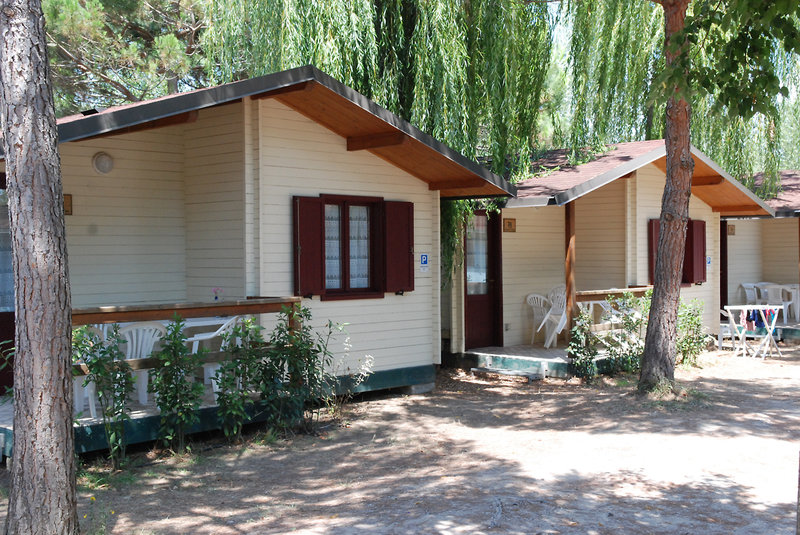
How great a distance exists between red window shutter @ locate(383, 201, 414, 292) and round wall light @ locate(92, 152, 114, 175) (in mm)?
3041

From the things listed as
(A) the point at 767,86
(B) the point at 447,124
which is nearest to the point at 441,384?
(B) the point at 447,124

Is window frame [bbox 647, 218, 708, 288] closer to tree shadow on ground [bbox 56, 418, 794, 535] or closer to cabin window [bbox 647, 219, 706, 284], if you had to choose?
cabin window [bbox 647, 219, 706, 284]

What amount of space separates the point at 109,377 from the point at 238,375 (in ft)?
4.08

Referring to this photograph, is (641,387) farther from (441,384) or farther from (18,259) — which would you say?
(18,259)

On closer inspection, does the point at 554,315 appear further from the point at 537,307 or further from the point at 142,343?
the point at 142,343

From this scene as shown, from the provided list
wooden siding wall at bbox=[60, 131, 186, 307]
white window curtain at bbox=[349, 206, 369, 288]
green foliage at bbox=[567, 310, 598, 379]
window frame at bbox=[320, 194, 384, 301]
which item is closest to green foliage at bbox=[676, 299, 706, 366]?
green foliage at bbox=[567, 310, 598, 379]

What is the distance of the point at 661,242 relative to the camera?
9.34 m

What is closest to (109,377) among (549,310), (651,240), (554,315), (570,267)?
(570,267)

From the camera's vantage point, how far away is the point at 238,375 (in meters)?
7.37

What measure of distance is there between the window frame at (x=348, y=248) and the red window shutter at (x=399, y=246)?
0.08 metres

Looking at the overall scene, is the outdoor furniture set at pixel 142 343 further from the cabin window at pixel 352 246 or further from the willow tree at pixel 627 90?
the willow tree at pixel 627 90

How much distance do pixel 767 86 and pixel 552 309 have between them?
8.05 m

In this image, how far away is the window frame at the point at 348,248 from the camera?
9.06m

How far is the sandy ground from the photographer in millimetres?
5258
